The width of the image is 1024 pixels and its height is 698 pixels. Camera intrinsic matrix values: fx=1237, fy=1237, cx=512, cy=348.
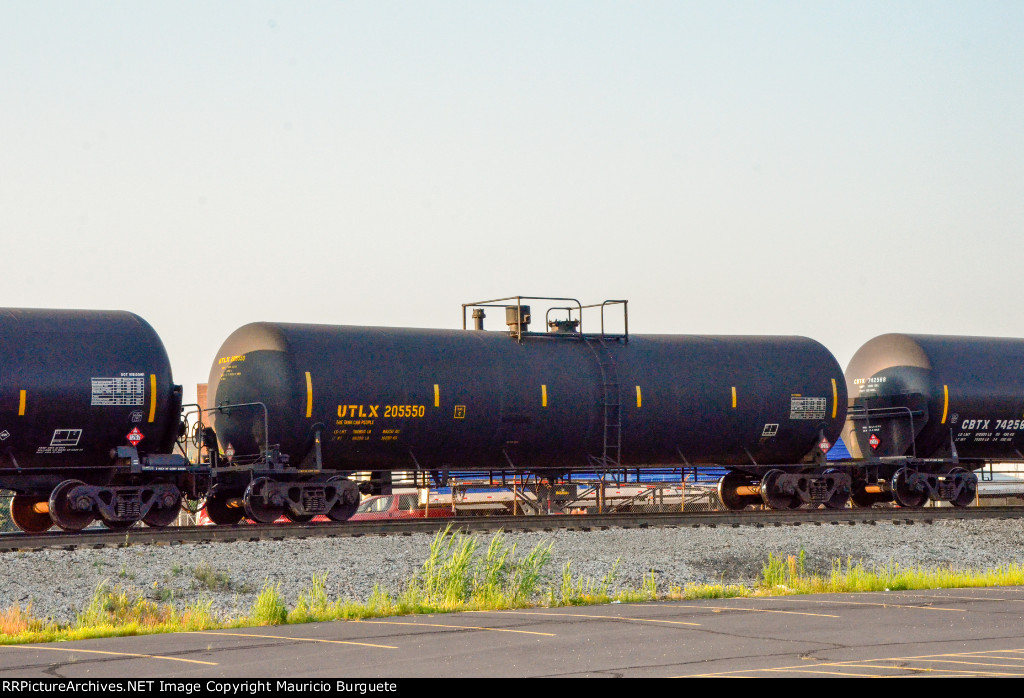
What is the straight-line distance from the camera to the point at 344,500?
2083cm

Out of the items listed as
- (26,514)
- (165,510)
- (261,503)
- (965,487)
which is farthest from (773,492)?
(26,514)

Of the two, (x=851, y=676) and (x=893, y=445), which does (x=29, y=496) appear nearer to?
(x=851, y=676)

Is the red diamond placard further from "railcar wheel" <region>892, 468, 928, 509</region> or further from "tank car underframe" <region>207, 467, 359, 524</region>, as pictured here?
"railcar wheel" <region>892, 468, 928, 509</region>

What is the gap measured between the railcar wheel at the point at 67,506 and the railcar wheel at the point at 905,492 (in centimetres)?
1595

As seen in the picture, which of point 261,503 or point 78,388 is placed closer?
point 78,388

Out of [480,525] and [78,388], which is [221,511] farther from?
[480,525]

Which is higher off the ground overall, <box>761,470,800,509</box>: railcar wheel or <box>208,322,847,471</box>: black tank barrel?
<box>208,322,847,471</box>: black tank barrel

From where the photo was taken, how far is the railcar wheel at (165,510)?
1969 cm

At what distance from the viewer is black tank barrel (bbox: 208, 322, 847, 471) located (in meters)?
20.4

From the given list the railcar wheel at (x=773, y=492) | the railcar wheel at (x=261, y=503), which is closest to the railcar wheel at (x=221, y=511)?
the railcar wheel at (x=261, y=503)

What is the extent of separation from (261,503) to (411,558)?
4.20 metres

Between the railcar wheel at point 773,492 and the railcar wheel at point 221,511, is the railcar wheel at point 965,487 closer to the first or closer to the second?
the railcar wheel at point 773,492

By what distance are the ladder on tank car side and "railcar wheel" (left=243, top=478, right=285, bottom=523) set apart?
5941mm

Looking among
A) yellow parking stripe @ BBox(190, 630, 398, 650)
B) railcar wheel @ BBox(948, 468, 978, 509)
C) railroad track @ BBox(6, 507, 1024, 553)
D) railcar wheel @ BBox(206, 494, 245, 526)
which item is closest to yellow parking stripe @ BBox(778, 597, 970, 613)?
yellow parking stripe @ BBox(190, 630, 398, 650)
